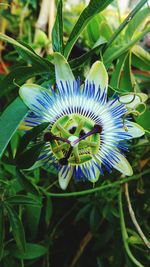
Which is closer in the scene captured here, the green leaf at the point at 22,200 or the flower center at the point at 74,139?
the flower center at the point at 74,139

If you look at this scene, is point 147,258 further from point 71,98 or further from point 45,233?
point 71,98

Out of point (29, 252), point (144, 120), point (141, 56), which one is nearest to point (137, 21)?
point (141, 56)

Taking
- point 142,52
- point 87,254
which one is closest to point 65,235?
point 87,254

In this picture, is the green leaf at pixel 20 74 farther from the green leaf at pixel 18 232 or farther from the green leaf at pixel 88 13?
the green leaf at pixel 18 232

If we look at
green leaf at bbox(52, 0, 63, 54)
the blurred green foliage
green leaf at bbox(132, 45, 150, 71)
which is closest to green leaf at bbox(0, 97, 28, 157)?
the blurred green foliage

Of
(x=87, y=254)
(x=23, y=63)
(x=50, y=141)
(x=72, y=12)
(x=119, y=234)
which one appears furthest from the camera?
(x=72, y=12)

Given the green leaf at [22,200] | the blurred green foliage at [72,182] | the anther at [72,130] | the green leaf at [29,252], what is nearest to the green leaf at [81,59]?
the blurred green foliage at [72,182]
